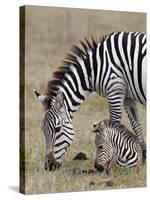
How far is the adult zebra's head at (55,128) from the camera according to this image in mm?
8523

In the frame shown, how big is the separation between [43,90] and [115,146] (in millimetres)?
1121

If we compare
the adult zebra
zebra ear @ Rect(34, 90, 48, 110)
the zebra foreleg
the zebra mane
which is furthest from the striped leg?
zebra ear @ Rect(34, 90, 48, 110)

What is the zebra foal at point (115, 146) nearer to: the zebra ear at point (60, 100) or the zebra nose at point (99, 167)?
the zebra nose at point (99, 167)

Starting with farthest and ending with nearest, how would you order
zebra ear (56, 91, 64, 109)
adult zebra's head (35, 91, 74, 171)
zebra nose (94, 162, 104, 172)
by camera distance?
1. zebra nose (94, 162, 104, 172)
2. zebra ear (56, 91, 64, 109)
3. adult zebra's head (35, 91, 74, 171)

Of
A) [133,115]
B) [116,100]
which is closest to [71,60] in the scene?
[116,100]

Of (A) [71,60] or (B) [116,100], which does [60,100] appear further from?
(B) [116,100]

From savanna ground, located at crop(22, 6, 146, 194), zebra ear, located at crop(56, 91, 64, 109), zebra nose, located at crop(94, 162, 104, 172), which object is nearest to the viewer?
savanna ground, located at crop(22, 6, 146, 194)

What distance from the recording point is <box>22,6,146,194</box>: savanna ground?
836 cm

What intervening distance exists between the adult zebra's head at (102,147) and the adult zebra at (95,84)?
206 mm

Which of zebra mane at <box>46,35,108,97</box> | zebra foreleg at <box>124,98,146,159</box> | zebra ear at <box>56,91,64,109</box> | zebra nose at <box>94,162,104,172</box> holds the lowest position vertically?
zebra nose at <box>94,162,104,172</box>

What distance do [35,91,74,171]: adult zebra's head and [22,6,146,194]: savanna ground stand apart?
0.06 m

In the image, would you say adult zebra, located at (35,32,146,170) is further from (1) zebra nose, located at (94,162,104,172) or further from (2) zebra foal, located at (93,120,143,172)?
(1) zebra nose, located at (94,162,104,172)

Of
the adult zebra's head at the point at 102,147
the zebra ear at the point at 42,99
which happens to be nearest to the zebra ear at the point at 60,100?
the zebra ear at the point at 42,99

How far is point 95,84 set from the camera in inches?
349
